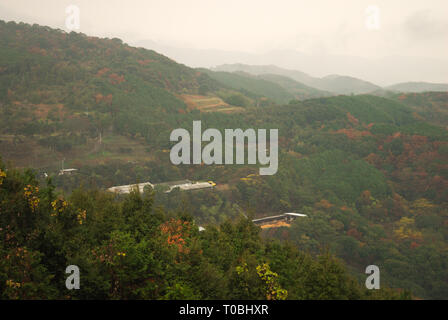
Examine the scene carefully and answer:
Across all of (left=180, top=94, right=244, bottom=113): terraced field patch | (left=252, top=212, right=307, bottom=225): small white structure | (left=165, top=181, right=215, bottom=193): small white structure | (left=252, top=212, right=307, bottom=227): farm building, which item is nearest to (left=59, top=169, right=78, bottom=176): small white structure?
(left=165, top=181, right=215, bottom=193): small white structure

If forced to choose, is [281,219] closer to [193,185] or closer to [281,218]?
[281,218]

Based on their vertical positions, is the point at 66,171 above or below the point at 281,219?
above

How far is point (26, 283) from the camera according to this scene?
30.9ft

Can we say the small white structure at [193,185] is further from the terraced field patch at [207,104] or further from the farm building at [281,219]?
the terraced field patch at [207,104]

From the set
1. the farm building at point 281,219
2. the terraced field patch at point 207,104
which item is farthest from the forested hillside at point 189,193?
the farm building at point 281,219

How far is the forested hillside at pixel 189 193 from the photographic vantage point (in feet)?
39.0

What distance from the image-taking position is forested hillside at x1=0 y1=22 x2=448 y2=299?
11883mm

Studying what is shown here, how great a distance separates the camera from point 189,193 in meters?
52.0

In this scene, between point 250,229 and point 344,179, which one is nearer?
point 250,229

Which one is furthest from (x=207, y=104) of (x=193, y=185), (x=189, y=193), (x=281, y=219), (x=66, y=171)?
(x=66, y=171)

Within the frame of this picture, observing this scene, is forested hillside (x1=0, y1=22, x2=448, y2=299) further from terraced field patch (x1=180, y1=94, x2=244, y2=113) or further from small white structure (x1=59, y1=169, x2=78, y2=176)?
small white structure (x1=59, y1=169, x2=78, y2=176)

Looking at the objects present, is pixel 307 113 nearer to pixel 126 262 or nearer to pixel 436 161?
pixel 436 161
